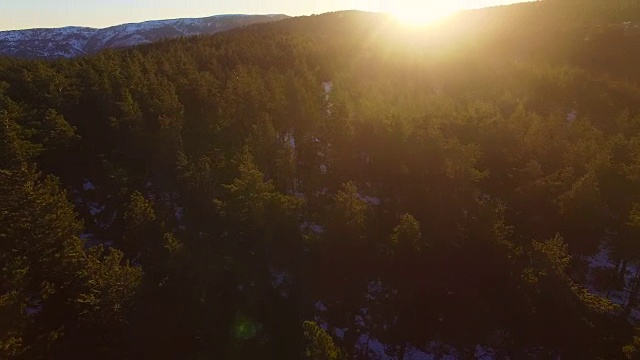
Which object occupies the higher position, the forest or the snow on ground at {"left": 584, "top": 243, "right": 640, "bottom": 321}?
the forest

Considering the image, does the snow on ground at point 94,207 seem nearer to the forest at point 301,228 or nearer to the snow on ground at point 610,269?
the forest at point 301,228

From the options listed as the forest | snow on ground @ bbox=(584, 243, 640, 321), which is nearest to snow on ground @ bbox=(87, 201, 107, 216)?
the forest

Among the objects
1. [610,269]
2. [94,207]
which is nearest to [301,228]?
[94,207]

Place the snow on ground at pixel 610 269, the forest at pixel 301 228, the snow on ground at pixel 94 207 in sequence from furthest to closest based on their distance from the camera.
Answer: the snow on ground at pixel 94 207 < the snow on ground at pixel 610 269 < the forest at pixel 301 228

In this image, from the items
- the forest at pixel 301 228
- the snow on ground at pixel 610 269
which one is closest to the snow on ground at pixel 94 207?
the forest at pixel 301 228

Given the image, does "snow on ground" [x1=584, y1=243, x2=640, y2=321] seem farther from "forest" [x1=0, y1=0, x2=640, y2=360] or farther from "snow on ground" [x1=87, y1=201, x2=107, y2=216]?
"snow on ground" [x1=87, y1=201, x2=107, y2=216]

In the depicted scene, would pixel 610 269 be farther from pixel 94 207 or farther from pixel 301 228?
pixel 94 207

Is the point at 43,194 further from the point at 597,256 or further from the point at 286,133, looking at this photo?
the point at 597,256

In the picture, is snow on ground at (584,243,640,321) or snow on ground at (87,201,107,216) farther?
snow on ground at (87,201,107,216)

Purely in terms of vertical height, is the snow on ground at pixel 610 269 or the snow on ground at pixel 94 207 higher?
the snow on ground at pixel 94 207

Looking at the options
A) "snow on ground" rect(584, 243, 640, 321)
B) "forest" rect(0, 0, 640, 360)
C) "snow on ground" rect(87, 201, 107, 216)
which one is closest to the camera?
"forest" rect(0, 0, 640, 360)
